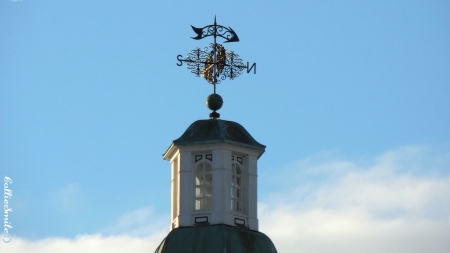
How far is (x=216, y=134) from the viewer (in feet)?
177

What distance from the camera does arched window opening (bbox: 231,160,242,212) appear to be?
5391 cm

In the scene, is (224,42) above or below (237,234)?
above

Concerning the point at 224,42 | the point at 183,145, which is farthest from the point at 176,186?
the point at 224,42

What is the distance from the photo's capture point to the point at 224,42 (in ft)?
181

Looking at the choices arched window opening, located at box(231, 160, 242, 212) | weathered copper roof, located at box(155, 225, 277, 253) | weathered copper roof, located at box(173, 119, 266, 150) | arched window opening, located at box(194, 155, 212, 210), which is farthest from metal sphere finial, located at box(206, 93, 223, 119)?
weathered copper roof, located at box(155, 225, 277, 253)

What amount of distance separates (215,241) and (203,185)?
2.29 metres

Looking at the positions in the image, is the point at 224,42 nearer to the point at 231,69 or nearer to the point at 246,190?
the point at 231,69

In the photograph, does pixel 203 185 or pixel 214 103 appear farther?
pixel 214 103

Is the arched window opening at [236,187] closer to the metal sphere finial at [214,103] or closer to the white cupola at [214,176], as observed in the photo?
the white cupola at [214,176]

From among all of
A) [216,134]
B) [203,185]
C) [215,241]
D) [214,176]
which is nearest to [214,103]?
[216,134]

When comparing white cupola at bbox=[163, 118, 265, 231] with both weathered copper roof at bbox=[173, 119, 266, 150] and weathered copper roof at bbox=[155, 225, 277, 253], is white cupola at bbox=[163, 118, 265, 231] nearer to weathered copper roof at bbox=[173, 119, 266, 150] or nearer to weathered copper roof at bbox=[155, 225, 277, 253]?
weathered copper roof at bbox=[173, 119, 266, 150]

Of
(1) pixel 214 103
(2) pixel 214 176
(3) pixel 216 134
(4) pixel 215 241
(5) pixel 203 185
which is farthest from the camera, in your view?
(1) pixel 214 103

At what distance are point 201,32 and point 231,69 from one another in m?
1.52

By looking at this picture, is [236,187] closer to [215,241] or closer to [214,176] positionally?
[214,176]
